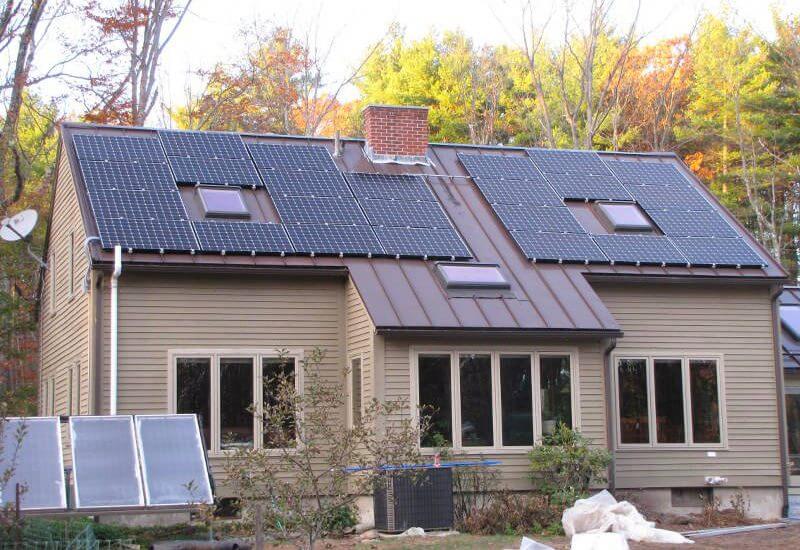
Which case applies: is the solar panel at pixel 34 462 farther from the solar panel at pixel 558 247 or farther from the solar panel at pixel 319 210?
the solar panel at pixel 558 247

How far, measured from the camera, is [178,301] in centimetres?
1600

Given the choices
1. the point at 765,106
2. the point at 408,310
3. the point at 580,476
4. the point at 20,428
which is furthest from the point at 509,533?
the point at 765,106

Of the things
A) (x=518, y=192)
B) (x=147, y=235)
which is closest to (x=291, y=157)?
(x=147, y=235)

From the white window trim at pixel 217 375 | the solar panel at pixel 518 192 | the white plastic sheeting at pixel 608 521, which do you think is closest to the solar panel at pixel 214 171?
the white window trim at pixel 217 375

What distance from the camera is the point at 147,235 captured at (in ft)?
51.8

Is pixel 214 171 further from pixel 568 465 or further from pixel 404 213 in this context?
pixel 568 465

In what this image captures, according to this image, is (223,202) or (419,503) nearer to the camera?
(419,503)

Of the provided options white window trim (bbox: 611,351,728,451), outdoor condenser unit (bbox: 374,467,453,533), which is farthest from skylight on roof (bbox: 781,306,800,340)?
outdoor condenser unit (bbox: 374,467,453,533)

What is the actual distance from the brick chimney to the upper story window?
10.4 feet

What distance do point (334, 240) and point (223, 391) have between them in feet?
9.30

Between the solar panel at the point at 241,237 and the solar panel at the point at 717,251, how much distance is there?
6731mm

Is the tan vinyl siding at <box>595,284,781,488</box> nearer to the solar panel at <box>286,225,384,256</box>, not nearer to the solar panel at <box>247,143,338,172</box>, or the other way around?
the solar panel at <box>286,225,384,256</box>

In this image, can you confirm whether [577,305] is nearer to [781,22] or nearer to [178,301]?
[178,301]

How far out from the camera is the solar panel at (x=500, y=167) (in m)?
19.7
